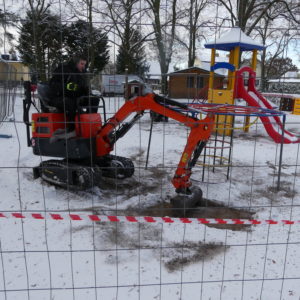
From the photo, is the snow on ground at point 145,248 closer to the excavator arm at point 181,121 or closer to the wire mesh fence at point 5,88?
the excavator arm at point 181,121

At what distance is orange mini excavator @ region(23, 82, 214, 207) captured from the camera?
433 centimetres

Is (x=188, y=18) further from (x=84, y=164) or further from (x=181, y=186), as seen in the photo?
(x=84, y=164)

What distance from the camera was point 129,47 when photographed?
3.29 m

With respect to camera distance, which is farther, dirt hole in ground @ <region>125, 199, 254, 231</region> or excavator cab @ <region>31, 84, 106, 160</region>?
excavator cab @ <region>31, 84, 106, 160</region>

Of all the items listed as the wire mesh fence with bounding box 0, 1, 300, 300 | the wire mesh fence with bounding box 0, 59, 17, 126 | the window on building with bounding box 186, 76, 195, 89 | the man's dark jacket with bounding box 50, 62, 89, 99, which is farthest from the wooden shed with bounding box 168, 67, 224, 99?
the man's dark jacket with bounding box 50, 62, 89, 99

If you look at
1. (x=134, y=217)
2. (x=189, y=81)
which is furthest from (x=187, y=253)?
(x=189, y=81)

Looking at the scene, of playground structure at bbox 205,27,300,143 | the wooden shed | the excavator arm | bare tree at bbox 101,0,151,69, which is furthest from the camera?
the wooden shed

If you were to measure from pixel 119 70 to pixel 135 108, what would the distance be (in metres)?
1.07

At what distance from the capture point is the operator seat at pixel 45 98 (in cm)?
472

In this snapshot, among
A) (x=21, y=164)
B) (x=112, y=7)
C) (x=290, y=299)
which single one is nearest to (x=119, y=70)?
(x=112, y=7)

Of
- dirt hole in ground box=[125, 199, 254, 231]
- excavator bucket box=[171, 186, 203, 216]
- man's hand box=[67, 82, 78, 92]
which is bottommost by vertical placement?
dirt hole in ground box=[125, 199, 254, 231]

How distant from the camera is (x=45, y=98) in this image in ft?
15.6

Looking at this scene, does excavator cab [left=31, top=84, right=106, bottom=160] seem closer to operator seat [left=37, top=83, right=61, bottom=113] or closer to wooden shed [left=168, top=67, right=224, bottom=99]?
operator seat [left=37, top=83, right=61, bottom=113]

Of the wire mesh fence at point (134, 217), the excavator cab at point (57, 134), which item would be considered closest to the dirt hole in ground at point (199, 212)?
the wire mesh fence at point (134, 217)
